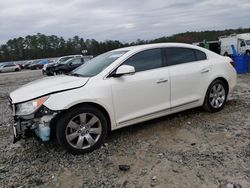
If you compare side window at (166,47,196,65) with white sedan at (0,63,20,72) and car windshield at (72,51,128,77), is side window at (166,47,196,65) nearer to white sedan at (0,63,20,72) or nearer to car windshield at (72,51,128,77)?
car windshield at (72,51,128,77)

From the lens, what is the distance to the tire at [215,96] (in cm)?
615

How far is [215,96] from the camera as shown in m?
6.30

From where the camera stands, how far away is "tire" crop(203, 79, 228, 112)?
6.15 meters

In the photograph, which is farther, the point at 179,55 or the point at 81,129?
the point at 179,55

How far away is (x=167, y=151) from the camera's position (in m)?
4.47

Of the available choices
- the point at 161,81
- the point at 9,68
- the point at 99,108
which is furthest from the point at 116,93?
the point at 9,68

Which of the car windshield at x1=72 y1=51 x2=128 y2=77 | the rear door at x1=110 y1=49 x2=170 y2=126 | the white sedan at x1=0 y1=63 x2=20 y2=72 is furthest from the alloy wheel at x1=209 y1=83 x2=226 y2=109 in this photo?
the white sedan at x1=0 y1=63 x2=20 y2=72

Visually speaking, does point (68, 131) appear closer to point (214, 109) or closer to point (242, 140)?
point (242, 140)

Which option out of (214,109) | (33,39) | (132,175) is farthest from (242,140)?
(33,39)

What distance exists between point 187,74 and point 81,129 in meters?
2.36

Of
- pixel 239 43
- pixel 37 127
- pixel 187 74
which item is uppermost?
pixel 187 74

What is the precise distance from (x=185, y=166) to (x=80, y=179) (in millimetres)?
1369

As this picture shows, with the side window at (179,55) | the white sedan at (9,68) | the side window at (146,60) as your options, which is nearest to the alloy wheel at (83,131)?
the side window at (146,60)

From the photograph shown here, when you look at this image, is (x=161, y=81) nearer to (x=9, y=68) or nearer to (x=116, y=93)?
(x=116, y=93)
